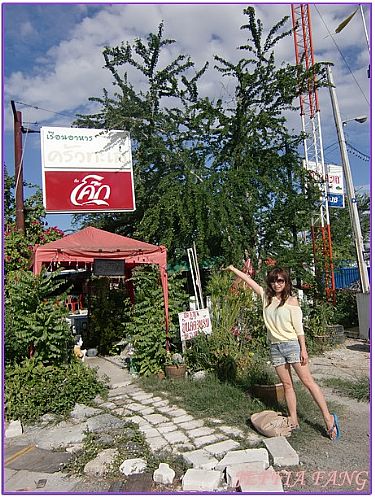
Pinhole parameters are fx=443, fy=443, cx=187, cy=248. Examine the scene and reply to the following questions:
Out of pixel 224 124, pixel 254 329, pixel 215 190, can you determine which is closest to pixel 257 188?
pixel 215 190

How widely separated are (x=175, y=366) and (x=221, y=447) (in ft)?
8.94

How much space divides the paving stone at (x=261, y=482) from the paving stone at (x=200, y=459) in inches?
17.2

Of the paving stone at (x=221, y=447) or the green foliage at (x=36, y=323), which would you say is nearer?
the paving stone at (x=221, y=447)

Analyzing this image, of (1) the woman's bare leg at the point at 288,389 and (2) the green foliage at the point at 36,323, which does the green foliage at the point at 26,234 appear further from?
(1) the woman's bare leg at the point at 288,389

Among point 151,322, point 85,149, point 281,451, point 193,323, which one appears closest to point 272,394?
point 281,451

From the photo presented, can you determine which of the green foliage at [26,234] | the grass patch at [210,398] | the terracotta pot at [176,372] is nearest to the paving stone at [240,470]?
the grass patch at [210,398]

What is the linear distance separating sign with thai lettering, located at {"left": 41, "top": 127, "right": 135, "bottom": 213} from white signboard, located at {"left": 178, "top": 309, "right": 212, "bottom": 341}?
4223 mm

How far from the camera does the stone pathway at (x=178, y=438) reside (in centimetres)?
371

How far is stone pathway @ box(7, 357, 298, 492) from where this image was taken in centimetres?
371

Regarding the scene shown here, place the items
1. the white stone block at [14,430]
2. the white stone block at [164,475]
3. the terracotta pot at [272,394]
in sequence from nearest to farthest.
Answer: the white stone block at [164,475] → the white stone block at [14,430] → the terracotta pot at [272,394]

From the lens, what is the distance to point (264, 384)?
18.9 feet

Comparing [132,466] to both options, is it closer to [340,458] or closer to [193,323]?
[340,458]

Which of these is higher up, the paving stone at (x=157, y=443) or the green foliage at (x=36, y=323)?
the green foliage at (x=36, y=323)

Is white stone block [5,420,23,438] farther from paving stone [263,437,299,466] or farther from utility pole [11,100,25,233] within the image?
utility pole [11,100,25,233]
